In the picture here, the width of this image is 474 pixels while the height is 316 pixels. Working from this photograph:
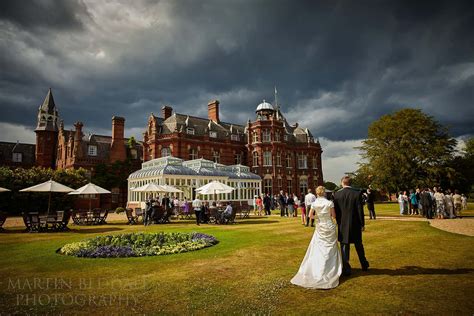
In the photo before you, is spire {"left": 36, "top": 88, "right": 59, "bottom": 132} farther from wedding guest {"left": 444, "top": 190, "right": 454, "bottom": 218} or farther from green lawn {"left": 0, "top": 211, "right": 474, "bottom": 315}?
wedding guest {"left": 444, "top": 190, "right": 454, "bottom": 218}

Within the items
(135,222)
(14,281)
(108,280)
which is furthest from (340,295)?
(135,222)

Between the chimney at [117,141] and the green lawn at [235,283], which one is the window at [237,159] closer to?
the chimney at [117,141]

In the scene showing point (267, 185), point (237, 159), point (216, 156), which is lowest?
point (267, 185)

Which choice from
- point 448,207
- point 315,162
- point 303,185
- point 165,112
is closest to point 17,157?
point 165,112

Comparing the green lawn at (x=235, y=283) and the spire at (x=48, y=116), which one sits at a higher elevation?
the spire at (x=48, y=116)

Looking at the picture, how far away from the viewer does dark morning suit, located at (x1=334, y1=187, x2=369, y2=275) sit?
680 cm

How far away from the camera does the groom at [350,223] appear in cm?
680

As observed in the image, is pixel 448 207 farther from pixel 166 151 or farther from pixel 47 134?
pixel 47 134

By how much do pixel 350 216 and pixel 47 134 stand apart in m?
54.9

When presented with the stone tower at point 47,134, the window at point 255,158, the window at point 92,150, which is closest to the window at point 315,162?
the window at point 255,158

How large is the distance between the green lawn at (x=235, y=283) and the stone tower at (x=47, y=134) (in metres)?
45.0

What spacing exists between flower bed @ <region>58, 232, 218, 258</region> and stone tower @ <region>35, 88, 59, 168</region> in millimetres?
45485

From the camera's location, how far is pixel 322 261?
20.3 feet

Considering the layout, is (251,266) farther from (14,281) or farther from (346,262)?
(14,281)
